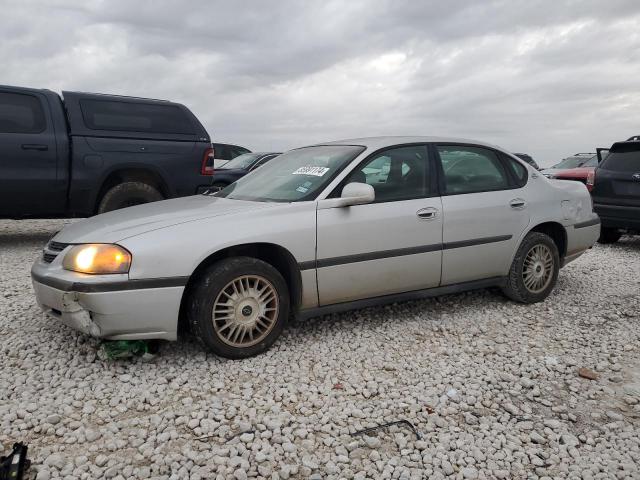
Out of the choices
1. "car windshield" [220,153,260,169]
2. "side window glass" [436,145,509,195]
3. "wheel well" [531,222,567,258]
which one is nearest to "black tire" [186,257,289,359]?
"side window glass" [436,145,509,195]

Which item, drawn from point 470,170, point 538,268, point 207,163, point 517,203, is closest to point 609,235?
point 538,268

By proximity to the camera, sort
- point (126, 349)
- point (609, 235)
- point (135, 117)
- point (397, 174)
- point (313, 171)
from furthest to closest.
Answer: point (609, 235), point (135, 117), point (397, 174), point (313, 171), point (126, 349)

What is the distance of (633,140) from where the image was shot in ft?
24.1

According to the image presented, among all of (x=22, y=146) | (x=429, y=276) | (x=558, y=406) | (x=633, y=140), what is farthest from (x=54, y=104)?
(x=633, y=140)

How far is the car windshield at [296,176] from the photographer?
3752 mm

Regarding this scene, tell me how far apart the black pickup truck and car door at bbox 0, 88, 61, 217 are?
0.01 m

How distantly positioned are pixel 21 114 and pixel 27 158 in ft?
1.87

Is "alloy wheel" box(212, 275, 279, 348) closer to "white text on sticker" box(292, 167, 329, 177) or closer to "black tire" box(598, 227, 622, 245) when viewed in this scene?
"white text on sticker" box(292, 167, 329, 177)

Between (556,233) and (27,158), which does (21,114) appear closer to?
(27,158)

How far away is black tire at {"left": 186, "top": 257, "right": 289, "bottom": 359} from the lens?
3225 mm

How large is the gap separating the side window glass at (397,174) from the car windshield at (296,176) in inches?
5.6

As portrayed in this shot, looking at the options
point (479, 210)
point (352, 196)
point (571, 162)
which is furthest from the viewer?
point (571, 162)

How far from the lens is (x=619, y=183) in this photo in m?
7.29

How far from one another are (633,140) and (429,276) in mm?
5073
